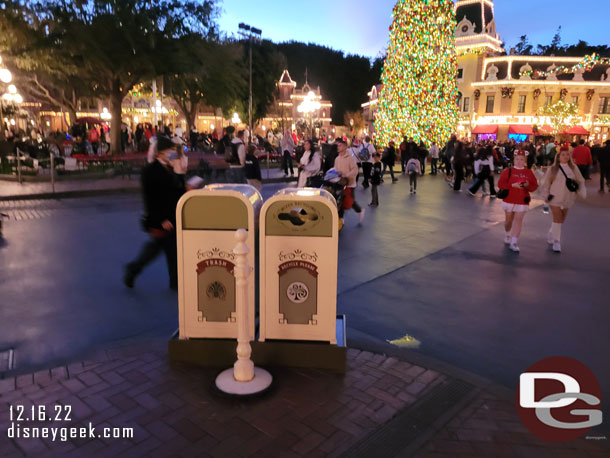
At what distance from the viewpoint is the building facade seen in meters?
45.7

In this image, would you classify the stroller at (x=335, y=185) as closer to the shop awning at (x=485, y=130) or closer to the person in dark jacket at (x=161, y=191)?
the person in dark jacket at (x=161, y=191)

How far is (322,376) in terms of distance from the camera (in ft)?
12.2

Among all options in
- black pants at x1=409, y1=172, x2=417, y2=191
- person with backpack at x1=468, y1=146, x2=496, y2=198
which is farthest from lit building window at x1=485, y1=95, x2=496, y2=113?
black pants at x1=409, y1=172, x2=417, y2=191

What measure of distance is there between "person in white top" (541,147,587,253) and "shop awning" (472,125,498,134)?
139 ft

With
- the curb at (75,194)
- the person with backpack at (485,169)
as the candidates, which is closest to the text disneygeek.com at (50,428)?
the curb at (75,194)

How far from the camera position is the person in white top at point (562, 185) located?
765cm

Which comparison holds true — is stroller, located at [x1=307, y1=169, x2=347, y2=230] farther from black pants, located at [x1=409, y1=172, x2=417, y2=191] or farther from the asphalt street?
black pants, located at [x1=409, y1=172, x2=417, y2=191]

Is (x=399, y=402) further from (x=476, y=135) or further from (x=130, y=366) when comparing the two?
(x=476, y=135)

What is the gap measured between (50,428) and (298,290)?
1935 millimetres

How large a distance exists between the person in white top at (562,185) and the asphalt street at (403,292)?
836 millimetres

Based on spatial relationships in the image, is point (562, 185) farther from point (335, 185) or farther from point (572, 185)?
point (335, 185)

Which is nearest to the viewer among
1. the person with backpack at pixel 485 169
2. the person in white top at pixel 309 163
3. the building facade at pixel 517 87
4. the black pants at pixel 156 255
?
the black pants at pixel 156 255

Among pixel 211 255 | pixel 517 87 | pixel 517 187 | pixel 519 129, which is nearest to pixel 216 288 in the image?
pixel 211 255

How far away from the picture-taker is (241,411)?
3240 mm
